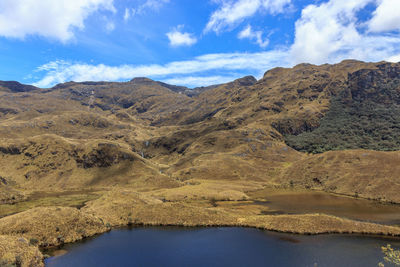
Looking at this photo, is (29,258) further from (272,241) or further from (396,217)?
(396,217)

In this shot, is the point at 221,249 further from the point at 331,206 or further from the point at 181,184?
the point at 181,184

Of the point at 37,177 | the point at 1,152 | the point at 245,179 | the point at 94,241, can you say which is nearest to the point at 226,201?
the point at 245,179

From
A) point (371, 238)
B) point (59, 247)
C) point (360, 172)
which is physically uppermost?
point (360, 172)

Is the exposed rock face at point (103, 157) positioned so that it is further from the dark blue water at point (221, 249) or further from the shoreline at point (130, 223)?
the dark blue water at point (221, 249)

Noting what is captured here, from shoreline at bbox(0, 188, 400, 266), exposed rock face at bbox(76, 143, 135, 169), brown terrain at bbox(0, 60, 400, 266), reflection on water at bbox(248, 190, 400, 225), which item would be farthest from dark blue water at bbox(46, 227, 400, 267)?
exposed rock face at bbox(76, 143, 135, 169)

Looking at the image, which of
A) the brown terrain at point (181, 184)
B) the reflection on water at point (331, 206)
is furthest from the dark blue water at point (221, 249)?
the reflection on water at point (331, 206)

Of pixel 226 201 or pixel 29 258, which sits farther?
pixel 226 201
